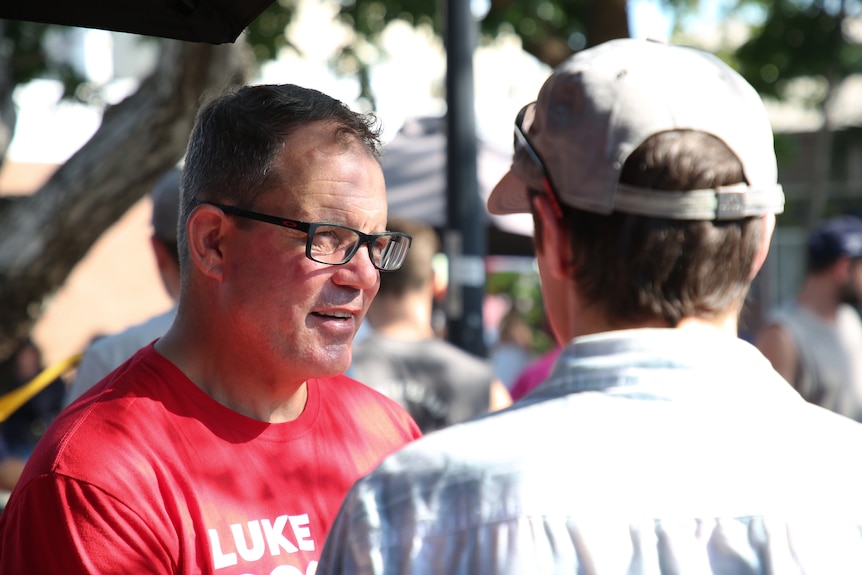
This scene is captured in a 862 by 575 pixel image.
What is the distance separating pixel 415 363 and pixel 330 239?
A: 7.46 ft

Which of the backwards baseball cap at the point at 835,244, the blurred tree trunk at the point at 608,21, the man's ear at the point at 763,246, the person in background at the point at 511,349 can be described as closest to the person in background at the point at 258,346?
the man's ear at the point at 763,246

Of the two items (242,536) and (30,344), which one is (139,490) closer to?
(242,536)

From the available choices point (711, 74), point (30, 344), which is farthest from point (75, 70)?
point (711, 74)

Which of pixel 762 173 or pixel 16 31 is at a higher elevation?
pixel 16 31

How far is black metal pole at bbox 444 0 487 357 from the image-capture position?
179 inches

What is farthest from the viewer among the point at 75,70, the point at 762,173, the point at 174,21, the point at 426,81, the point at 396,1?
the point at 426,81

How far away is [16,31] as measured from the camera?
827 cm

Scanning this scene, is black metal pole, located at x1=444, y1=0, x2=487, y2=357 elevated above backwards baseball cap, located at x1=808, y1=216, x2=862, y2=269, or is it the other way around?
black metal pole, located at x1=444, y1=0, x2=487, y2=357

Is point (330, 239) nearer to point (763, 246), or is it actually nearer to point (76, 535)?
point (76, 535)

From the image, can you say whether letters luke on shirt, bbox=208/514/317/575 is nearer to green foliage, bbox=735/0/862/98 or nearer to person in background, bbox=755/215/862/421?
person in background, bbox=755/215/862/421

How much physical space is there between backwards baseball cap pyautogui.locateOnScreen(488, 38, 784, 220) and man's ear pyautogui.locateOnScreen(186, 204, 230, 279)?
86 cm

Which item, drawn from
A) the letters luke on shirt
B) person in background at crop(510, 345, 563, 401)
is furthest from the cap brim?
person in background at crop(510, 345, 563, 401)

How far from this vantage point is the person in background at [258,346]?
1877 mm

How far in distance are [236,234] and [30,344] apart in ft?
22.6
